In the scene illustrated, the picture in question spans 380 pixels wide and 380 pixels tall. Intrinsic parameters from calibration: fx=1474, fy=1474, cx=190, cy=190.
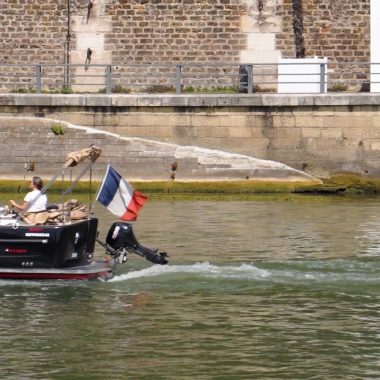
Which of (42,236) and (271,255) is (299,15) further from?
(42,236)

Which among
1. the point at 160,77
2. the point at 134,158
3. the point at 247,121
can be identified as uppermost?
the point at 160,77

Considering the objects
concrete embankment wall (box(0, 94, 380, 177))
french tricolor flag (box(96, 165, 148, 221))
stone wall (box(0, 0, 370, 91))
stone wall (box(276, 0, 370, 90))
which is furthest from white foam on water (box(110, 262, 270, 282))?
stone wall (box(276, 0, 370, 90))

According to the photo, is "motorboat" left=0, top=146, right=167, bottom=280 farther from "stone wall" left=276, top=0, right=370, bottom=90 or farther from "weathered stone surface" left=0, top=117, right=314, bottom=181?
"stone wall" left=276, top=0, right=370, bottom=90

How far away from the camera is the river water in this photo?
15420 millimetres

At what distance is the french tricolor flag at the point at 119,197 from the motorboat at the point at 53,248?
478 millimetres

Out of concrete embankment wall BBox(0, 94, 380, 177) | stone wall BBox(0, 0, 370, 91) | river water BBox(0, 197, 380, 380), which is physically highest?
stone wall BBox(0, 0, 370, 91)

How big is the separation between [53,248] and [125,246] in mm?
1159

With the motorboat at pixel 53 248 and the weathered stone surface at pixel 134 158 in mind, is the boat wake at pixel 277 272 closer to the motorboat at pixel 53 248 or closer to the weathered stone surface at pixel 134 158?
the motorboat at pixel 53 248

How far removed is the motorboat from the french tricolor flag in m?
0.48

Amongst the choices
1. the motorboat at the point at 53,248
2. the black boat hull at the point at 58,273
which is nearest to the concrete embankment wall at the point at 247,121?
the motorboat at the point at 53,248

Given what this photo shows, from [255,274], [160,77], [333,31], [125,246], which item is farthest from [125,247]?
[333,31]

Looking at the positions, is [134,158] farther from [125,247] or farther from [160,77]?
[125,247]

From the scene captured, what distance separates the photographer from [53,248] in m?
20.3

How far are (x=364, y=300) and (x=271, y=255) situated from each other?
4316 millimetres
